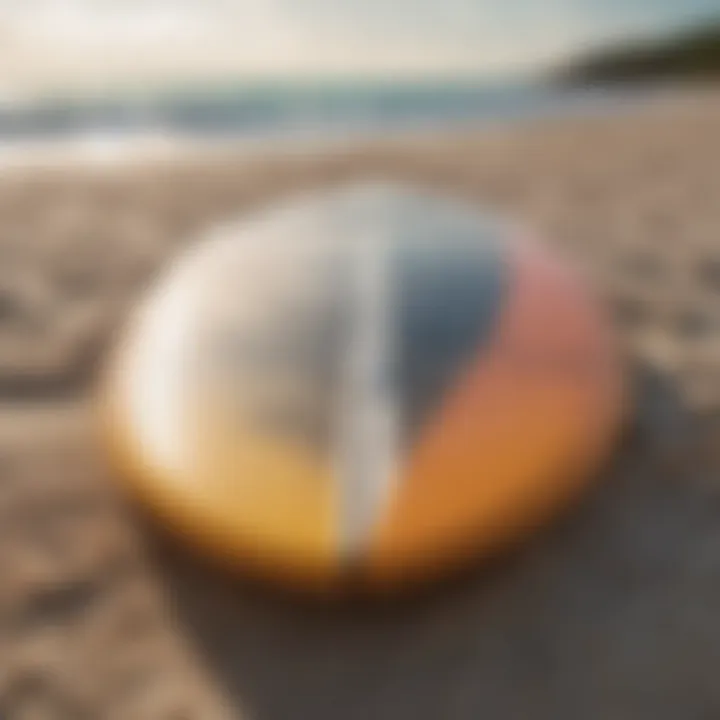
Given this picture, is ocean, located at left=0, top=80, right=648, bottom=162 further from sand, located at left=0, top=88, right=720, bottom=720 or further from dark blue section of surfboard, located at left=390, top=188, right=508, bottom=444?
dark blue section of surfboard, located at left=390, top=188, right=508, bottom=444

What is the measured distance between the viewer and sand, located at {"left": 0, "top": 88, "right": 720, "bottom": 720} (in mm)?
1587

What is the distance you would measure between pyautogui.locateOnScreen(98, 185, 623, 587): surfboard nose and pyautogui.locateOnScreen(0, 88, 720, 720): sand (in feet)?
0.30

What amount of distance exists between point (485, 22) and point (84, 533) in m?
1.99

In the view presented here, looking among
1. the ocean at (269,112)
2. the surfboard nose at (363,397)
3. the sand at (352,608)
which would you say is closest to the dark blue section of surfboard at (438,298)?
the surfboard nose at (363,397)

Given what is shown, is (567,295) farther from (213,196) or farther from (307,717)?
(213,196)

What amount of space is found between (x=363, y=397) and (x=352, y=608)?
0.92 ft

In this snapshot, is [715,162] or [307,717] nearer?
[307,717]

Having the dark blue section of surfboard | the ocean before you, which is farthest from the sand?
the ocean

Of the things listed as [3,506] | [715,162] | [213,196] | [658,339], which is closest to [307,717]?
[3,506]

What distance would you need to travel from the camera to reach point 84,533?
1.82 m

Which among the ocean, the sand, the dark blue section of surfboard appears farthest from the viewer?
the ocean

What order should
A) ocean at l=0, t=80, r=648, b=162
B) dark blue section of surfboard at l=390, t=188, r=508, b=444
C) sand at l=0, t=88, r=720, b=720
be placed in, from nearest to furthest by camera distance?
1. sand at l=0, t=88, r=720, b=720
2. dark blue section of surfboard at l=390, t=188, r=508, b=444
3. ocean at l=0, t=80, r=648, b=162

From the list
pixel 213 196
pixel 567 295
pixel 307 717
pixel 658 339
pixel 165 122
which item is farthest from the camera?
pixel 165 122

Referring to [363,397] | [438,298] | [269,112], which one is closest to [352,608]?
[363,397]
